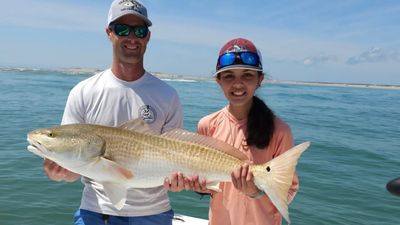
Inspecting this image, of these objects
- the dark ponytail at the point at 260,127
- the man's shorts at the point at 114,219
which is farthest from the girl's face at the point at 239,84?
the man's shorts at the point at 114,219

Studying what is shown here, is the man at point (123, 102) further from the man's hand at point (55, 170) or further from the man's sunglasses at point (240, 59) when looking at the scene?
the man's sunglasses at point (240, 59)

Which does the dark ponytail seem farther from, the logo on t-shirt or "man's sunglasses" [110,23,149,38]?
"man's sunglasses" [110,23,149,38]

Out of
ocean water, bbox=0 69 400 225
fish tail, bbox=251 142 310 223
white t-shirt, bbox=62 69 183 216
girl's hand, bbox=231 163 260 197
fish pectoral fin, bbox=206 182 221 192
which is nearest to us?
fish tail, bbox=251 142 310 223

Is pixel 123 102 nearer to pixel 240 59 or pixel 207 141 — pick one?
pixel 207 141

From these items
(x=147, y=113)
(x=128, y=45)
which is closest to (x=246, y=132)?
(x=147, y=113)

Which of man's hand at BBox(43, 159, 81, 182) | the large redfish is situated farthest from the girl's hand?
man's hand at BBox(43, 159, 81, 182)

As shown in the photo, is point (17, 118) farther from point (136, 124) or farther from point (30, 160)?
point (136, 124)

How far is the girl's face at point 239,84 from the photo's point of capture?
10.8 ft

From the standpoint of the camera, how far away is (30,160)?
10102 mm

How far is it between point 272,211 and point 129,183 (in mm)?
1178

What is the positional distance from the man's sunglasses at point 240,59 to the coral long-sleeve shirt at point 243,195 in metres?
0.50

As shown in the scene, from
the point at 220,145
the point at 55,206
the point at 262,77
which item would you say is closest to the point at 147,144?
the point at 220,145

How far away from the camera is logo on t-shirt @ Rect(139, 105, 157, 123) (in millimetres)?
3365

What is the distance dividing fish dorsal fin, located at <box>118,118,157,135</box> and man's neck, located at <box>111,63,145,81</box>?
18.9 inches
